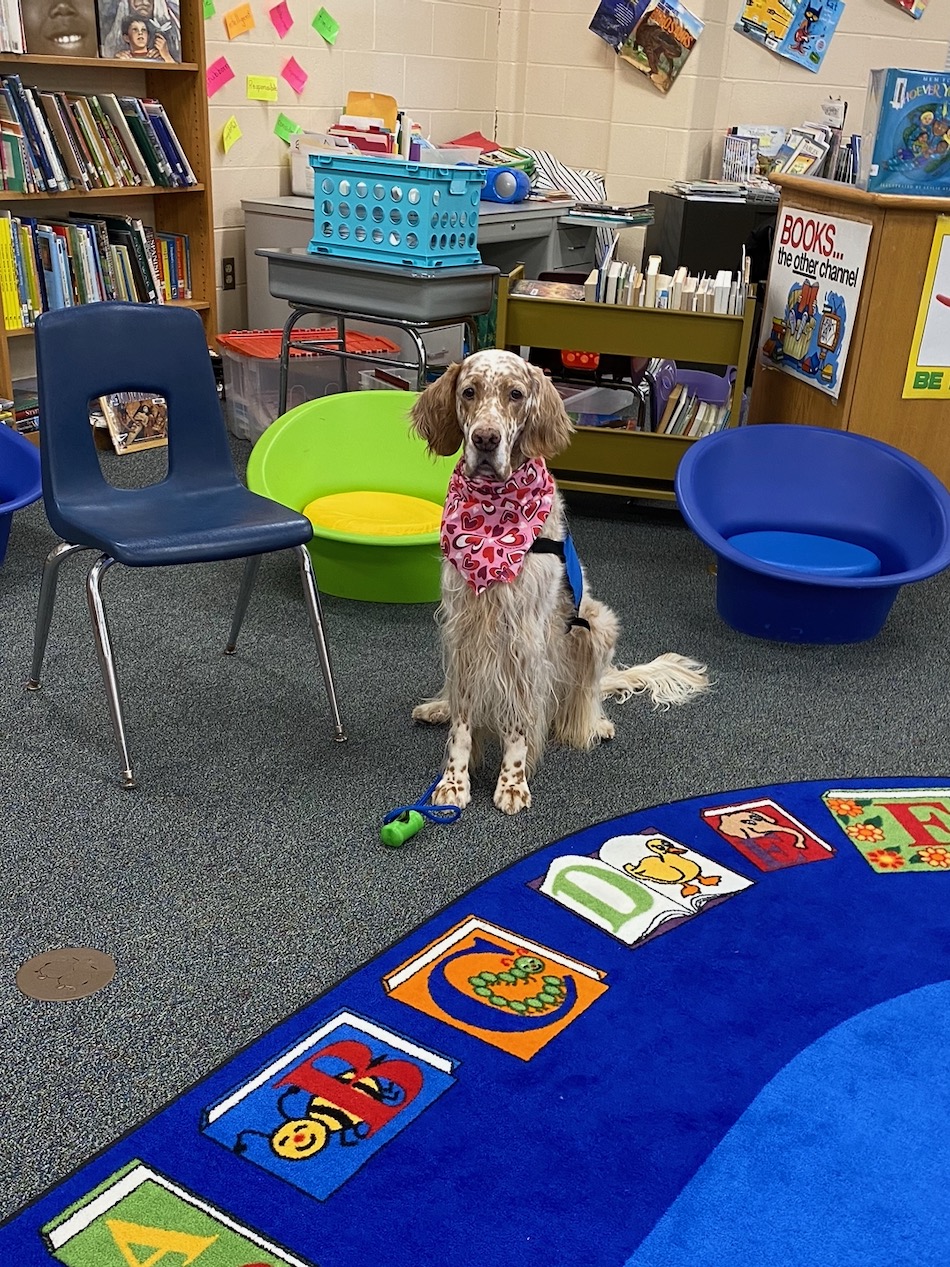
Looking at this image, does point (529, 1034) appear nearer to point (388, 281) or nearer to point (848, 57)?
point (388, 281)

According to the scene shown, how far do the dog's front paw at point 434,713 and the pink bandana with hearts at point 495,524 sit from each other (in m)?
0.46

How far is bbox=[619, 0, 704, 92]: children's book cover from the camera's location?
557cm

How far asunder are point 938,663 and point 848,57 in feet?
12.3

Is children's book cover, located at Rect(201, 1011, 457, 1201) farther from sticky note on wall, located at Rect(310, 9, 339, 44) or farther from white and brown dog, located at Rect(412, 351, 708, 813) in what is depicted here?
sticky note on wall, located at Rect(310, 9, 339, 44)

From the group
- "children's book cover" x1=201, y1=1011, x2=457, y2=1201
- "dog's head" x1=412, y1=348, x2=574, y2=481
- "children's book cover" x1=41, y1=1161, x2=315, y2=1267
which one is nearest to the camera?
"children's book cover" x1=41, y1=1161, x2=315, y2=1267

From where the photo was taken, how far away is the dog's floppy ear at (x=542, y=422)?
2303 mm

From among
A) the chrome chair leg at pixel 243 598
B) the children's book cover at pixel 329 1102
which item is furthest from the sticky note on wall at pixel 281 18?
the children's book cover at pixel 329 1102

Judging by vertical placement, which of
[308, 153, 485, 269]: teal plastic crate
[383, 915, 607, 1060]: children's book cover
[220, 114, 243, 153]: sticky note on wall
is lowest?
[383, 915, 607, 1060]: children's book cover

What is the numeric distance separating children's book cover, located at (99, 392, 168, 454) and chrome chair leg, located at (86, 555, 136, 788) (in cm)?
219

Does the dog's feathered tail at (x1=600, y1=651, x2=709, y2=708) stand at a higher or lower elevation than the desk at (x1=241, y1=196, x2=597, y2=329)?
lower

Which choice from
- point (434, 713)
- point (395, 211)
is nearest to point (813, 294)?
point (395, 211)

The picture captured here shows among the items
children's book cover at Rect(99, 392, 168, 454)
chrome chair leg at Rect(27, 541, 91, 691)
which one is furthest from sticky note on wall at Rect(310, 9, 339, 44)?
chrome chair leg at Rect(27, 541, 91, 691)

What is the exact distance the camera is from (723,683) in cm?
306

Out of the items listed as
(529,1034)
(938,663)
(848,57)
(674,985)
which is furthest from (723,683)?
(848,57)
